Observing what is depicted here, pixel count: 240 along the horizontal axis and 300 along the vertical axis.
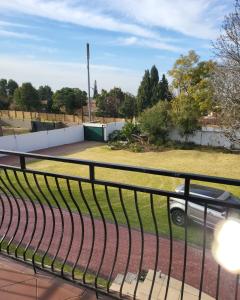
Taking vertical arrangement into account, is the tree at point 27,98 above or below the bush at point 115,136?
above

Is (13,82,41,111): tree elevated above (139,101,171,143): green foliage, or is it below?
above

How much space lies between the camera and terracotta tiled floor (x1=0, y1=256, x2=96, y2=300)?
210 cm

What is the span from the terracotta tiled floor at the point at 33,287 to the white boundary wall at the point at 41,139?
15767 mm

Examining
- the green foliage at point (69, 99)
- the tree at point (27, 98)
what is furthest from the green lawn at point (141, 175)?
the tree at point (27, 98)

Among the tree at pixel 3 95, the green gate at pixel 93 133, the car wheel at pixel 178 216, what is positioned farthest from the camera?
the tree at pixel 3 95

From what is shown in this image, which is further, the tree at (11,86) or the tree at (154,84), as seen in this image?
the tree at (11,86)

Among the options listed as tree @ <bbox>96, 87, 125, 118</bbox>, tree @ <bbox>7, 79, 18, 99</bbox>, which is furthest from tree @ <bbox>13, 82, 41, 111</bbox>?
tree @ <bbox>96, 87, 125, 118</bbox>

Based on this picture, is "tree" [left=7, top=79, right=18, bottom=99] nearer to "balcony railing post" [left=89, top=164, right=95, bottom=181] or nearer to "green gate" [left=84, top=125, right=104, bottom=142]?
"green gate" [left=84, top=125, right=104, bottom=142]

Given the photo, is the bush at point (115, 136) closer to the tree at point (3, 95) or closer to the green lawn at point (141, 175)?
the green lawn at point (141, 175)

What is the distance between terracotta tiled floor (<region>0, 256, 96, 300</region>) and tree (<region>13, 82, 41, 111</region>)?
35.7 metres

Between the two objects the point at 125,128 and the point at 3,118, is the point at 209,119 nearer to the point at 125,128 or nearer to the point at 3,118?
the point at 125,128

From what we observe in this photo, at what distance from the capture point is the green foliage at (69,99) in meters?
35.0

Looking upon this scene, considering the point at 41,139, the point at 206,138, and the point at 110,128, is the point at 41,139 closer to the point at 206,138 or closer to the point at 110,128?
the point at 110,128

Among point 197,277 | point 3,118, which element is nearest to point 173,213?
point 197,277
